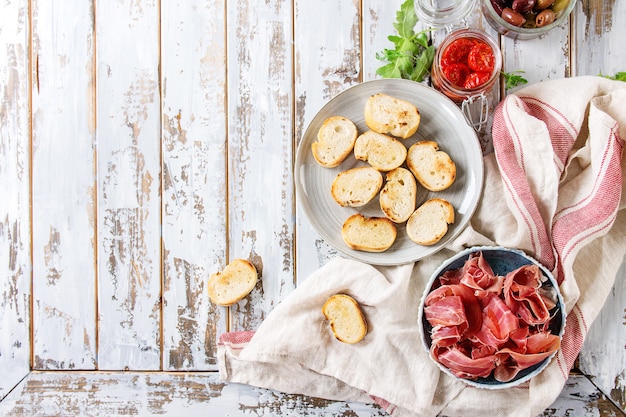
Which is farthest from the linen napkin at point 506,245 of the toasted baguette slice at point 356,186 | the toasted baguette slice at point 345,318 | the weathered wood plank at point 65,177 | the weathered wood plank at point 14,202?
the weathered wood plank at point 14,202

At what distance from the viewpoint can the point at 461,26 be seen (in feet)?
3.68

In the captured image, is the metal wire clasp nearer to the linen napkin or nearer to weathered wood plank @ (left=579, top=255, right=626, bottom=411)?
the linen napkin

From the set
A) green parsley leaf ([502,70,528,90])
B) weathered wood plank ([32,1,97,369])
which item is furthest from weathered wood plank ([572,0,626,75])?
weathered wood plank ([32,1,97,369])

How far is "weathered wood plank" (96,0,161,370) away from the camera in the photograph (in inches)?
46.4

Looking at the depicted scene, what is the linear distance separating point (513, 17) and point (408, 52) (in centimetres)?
20

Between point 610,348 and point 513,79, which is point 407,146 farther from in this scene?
point 610,348

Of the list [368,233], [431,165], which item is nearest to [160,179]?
[368,233]

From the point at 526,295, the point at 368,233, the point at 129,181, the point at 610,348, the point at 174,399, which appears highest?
the point at 129,181

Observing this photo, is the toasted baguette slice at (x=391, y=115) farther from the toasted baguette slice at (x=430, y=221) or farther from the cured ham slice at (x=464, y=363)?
the cured ham slice at (x=464, y=363)

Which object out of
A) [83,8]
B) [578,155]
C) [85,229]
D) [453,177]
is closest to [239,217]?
[85,229]

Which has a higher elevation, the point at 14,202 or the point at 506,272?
the point at 14,202

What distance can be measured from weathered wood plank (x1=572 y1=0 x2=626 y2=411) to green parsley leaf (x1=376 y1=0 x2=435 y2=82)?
309mm

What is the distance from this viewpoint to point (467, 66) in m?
1.05

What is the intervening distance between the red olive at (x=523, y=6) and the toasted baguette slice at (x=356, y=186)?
0.40 metres
